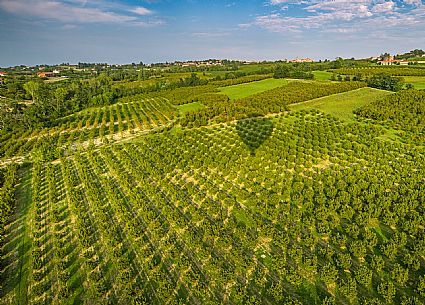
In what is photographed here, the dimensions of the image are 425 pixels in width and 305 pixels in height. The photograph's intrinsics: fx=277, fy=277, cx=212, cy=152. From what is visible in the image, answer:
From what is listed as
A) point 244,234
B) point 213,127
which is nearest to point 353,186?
point 244,234

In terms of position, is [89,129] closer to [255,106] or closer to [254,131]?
[254,131]

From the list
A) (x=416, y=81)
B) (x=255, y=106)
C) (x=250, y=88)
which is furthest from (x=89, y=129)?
(x=416, y=81)

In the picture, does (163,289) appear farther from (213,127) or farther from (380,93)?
(380,93)

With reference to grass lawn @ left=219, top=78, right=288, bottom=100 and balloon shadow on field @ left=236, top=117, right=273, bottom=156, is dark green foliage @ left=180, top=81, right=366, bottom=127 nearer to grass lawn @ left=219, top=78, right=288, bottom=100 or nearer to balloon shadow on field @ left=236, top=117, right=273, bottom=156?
balloon shadow on field @ left=236, top=117, right=273, bottom=156

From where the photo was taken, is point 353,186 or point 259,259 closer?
point 259,259

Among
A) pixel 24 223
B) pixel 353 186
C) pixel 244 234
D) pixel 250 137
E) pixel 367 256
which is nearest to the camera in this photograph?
pixel 367 256

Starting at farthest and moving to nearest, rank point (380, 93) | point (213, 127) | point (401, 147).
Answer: point (380, 93) < point (213, 127) < point (401, 147)
